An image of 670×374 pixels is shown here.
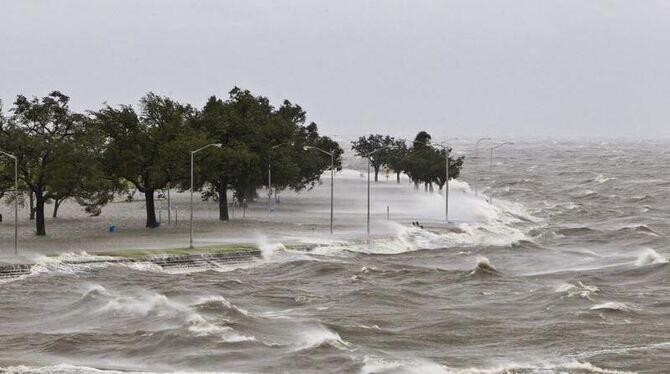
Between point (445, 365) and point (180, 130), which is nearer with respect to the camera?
point (445, 365)

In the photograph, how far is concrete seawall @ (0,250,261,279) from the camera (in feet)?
181

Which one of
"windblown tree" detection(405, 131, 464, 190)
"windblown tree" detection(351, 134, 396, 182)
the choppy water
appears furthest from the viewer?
"windblown tree" detection(351, 134, 396, 182)

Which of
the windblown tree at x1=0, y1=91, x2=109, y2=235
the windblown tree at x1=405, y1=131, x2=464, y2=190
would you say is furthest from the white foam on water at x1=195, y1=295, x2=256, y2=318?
the windblown tree at x1=405, y1=131, x2=464, y2=190

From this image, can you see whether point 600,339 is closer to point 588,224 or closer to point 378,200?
point 588,224

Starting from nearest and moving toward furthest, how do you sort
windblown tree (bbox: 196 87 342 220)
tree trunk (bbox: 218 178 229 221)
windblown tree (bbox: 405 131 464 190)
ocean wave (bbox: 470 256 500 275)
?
ocean wave (bbox: 470 256 500 275)
windblown tree (bbox: 196 87 342 220)
tree trunk (bbox: 218 178 229 221)
windblown tree (bbox: 405 131 464 190)

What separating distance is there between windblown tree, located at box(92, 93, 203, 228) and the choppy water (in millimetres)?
12219

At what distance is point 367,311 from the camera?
152ft

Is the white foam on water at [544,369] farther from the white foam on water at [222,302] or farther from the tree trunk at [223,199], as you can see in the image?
the tree trunk at [223,199]

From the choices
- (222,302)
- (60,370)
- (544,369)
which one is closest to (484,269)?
(222,302)

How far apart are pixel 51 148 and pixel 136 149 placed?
9.15m

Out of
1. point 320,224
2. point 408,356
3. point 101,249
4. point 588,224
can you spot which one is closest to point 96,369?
point 408,356

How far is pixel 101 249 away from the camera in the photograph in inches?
2509

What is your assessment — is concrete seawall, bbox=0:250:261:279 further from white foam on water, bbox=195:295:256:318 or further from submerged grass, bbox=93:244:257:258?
Answer: white foam on water, bbox=195:295:256:318

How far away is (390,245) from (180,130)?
18.8 m
